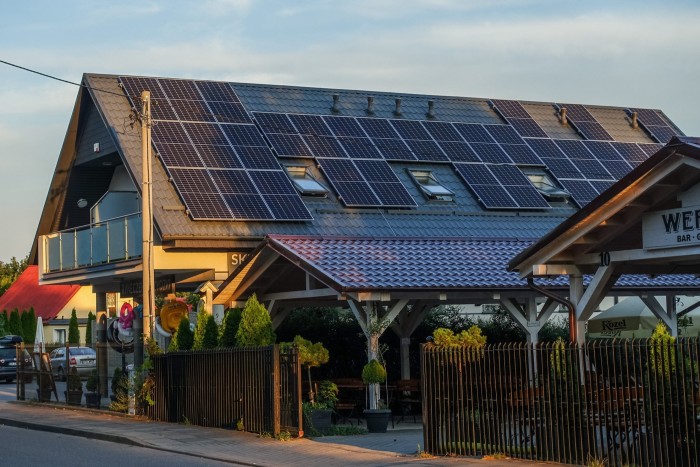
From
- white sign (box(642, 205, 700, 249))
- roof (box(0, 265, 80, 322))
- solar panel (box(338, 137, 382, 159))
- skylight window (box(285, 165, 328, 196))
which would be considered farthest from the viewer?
roof (box(0, 265, 80, 322))

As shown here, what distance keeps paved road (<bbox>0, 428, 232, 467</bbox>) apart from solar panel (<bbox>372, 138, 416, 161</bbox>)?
13.6 m

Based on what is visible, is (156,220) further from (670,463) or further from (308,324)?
(670,463)

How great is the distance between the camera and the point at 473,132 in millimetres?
34938

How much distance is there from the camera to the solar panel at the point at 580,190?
3272 cm

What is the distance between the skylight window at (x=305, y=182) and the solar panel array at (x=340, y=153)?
0.35 metres

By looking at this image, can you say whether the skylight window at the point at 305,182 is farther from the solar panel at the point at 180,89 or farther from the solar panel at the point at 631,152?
the solar panel at the point at 631,152

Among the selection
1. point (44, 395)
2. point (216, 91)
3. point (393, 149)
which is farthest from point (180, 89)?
point (44, 395)

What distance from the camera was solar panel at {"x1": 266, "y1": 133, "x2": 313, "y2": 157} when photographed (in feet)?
101

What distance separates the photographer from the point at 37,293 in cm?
6147

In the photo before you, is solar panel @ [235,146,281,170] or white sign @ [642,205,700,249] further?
solar panel @ [235,146,281,170]

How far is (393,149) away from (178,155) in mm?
6437

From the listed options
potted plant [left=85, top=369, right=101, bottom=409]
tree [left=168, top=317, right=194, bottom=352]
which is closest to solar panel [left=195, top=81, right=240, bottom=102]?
potted plant [left=85, top=369, right=101, bottom=409]

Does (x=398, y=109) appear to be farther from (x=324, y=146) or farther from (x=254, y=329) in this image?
(x=254, y=329)

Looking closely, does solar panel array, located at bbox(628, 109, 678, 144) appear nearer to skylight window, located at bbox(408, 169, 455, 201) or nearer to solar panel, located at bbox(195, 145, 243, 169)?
skylight window, located at bbox(408, 169, 455, 201)
